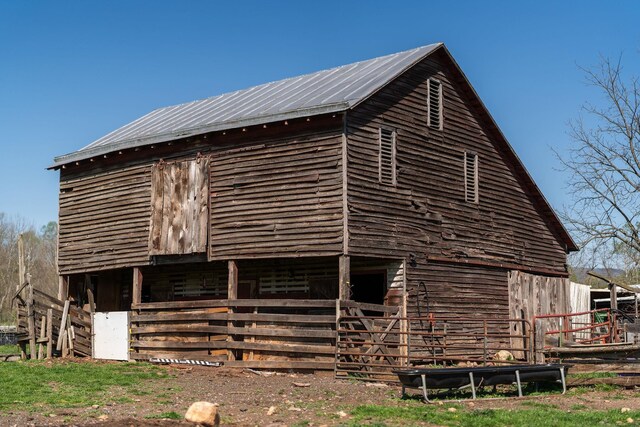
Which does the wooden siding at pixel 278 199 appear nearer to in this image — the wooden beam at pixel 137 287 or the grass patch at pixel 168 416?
→ the wooden beam at pixel 137 287

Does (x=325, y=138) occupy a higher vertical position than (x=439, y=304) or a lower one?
higher

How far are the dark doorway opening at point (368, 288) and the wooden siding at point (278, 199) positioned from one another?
3855 millimetres

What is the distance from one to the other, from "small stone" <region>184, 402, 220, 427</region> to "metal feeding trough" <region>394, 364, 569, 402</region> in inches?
173

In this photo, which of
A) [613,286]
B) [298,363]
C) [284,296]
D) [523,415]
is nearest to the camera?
[523,415]

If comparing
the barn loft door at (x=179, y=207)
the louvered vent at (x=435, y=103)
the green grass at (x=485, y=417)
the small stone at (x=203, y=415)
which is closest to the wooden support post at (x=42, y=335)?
the barn loft door at (x=179, y=207)

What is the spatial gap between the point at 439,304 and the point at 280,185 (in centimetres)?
568

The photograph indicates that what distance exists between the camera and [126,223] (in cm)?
2619

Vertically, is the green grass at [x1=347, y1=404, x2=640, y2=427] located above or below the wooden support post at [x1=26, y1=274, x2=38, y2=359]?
below

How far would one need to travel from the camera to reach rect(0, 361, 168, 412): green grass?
1535 centimetres

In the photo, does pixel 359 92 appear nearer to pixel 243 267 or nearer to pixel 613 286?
pixel 243 267

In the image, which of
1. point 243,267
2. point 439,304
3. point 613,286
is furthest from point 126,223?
point 613,286

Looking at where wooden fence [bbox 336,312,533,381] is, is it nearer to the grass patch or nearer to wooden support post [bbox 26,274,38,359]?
the grass patch

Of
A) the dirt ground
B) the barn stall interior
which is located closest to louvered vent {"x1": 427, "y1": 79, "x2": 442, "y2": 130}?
the barn stall interior

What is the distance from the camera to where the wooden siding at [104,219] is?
25.8 m
